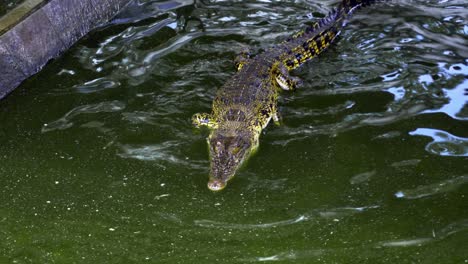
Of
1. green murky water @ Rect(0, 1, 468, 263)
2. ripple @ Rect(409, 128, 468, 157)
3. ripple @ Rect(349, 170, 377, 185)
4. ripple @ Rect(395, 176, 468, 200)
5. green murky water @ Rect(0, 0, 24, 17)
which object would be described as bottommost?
ripple @ Rect(395, 176, 468, 200)

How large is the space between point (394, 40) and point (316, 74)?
1026 mm

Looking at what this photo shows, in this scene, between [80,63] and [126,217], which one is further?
[80,63]

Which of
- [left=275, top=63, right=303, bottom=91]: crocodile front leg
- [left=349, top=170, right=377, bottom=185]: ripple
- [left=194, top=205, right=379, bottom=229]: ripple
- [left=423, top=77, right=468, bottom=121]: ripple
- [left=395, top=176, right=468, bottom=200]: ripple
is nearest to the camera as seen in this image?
[left=194, top=205, right=379, bottom=229]: ripple

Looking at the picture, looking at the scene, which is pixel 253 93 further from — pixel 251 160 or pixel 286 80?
pixel 251 160

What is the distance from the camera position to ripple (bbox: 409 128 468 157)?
5512 mm

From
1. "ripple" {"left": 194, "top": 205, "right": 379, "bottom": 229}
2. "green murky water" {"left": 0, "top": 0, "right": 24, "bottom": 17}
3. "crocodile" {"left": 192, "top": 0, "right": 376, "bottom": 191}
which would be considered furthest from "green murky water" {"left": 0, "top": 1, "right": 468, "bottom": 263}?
"green murky water" {"left": 0, "top": 0, "right": 24, "bottom": 17}

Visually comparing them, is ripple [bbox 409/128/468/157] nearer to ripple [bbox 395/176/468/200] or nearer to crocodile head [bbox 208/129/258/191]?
ripple [bbox 395/176/468/200]

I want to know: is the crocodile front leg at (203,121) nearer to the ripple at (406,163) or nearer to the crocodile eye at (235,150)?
the crocodile eye at (235,150)

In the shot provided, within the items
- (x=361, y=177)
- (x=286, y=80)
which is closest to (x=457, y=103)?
(x=361, y=177)

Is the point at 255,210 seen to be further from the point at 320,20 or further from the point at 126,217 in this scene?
the point at 320,20

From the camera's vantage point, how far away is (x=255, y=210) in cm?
496

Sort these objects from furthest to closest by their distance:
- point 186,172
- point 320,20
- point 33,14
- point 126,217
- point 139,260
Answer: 1. point 320,20
2. point 33,14
3. point 186,172
4. point 126,217
5. point 139,260

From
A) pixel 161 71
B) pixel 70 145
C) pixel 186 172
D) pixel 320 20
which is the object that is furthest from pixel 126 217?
pixel 320 20

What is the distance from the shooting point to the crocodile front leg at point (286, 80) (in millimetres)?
6754
